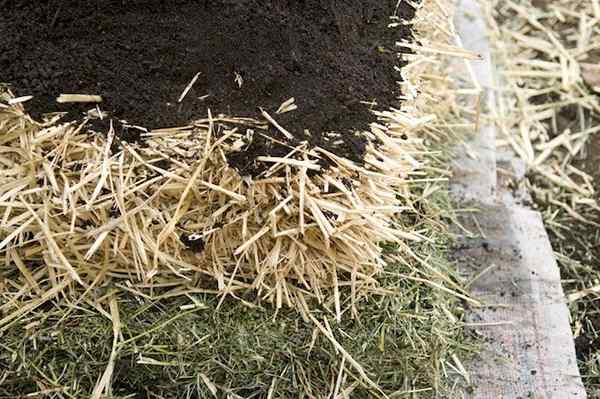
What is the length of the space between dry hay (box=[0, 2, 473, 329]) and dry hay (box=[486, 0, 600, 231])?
3.78 ft

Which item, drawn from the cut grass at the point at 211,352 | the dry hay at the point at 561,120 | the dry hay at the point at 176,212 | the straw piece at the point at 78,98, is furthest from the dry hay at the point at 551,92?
the straw piece at the point at 78,98

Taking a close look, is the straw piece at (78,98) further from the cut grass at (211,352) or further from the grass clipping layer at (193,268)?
the cut grass at (211,352)

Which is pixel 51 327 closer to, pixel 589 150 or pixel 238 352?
pixel 238 352

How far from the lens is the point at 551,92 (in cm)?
350

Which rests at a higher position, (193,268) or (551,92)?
(193,268)

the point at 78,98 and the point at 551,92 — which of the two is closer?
the point at 78,98

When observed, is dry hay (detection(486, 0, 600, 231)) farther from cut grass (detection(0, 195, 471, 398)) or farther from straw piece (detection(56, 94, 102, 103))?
straw piece (detection(56, 94, 102, 103))

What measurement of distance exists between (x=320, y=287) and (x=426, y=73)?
37.7 inches

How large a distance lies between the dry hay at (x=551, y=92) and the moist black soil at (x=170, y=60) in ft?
4.07

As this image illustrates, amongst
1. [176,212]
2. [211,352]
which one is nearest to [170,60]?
[176,212]

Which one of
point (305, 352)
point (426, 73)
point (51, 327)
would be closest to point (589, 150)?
point (426, 73)

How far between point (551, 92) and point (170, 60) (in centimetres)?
197

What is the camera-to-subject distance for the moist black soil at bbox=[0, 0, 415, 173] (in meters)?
1.98

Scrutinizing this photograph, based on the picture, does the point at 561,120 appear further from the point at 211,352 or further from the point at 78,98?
the point at 78,98
